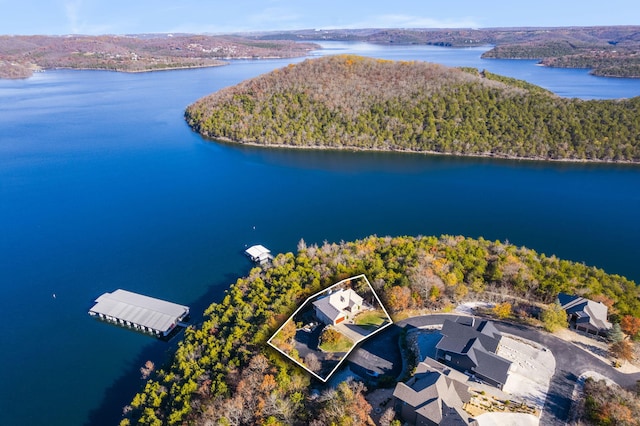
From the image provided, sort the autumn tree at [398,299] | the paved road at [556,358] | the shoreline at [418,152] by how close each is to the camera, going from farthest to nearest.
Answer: the shoreline at [418,152] → the autumn tree at [398,299] → the paved road at [556,358]

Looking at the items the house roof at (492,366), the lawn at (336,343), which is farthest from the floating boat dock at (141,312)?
the house roof at (492,366)

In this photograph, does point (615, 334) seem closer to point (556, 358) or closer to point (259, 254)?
point (556, 358)

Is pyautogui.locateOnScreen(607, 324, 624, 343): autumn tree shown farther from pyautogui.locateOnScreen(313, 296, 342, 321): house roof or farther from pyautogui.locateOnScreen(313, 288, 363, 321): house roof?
pyautogui.locateOnScreen(313, 296, 342, 321): house roof

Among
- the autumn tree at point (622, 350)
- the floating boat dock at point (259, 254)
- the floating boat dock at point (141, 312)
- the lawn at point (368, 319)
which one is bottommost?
the floating boat dock at point (141, 312)

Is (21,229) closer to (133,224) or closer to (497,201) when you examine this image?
(133,224)

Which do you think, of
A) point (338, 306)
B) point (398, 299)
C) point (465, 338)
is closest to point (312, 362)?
point (338, 306)

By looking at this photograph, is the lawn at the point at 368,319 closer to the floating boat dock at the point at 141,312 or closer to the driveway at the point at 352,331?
the driveway at the point at 352,331

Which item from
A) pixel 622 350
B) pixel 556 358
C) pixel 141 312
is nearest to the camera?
pixel 622 350
